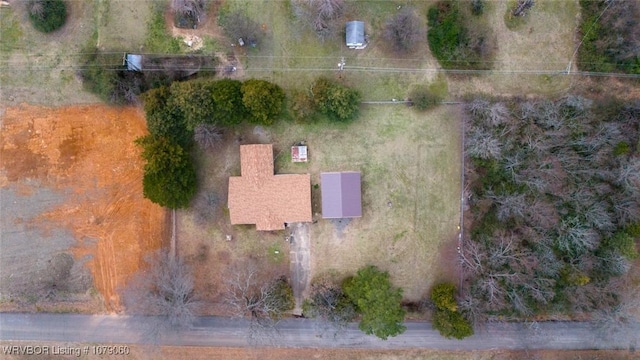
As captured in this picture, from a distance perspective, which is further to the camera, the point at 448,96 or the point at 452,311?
the point at 448,96

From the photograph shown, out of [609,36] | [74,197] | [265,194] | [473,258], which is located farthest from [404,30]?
[74,197]

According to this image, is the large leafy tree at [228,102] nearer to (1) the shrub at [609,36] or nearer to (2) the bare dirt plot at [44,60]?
(2) the bare dirt plot at [44,60]

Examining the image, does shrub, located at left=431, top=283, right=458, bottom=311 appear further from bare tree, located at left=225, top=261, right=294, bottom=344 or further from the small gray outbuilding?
the small gray outbuilding

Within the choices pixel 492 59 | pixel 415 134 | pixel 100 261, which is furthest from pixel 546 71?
pixel 100 261

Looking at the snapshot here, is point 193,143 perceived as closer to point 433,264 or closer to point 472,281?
point 433,264

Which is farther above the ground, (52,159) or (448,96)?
(448,96)

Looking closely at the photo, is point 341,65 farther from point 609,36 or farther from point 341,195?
point 609,36

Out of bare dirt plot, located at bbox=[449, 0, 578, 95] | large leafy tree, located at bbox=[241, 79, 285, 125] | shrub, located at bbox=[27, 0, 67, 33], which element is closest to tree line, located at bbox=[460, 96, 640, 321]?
bare dirt plot, located at bbox=[449, 0, 578, 95]
